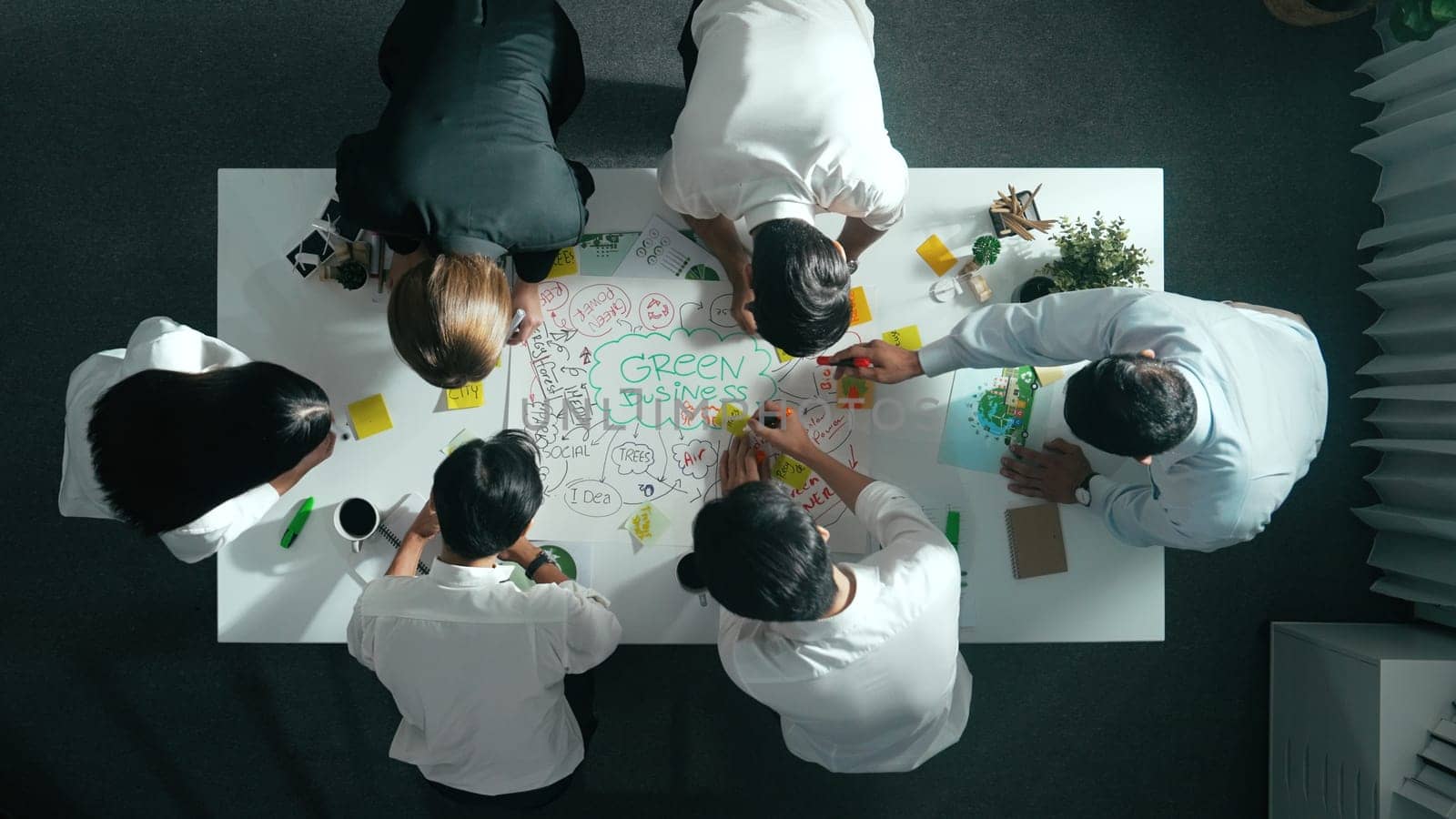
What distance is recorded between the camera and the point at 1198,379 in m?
1.48

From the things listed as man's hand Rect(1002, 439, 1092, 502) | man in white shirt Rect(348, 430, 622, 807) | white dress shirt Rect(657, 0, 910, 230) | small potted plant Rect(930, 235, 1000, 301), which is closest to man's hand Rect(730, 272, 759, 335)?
white dress shirt Rect(657, 0, 910, 230)

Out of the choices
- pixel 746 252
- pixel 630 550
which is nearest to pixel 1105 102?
pixel 746 252

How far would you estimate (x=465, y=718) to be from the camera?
5.22 feet

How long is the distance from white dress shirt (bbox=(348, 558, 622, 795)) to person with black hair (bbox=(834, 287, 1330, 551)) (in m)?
0.80

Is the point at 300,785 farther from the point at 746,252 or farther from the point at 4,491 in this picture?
the point at 746,252

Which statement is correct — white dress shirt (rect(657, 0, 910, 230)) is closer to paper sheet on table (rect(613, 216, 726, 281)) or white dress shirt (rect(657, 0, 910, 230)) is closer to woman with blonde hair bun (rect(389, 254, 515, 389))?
paper sheet on table (rect(613, 216, 726, 281))

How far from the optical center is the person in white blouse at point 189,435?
1391 mm

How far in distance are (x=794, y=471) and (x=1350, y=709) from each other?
155cm

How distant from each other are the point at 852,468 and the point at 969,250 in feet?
1.83

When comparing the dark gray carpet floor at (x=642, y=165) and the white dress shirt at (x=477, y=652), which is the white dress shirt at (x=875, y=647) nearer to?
the white dress shirt at (x=477, y=652)

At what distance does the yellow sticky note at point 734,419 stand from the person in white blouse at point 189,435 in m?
0.79

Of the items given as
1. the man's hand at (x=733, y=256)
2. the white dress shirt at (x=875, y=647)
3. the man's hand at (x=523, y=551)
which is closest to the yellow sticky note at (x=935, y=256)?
the man's hand at (x=733, y=256)

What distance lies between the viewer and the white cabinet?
1.91m

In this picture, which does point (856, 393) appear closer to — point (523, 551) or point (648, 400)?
point (648, 400)
